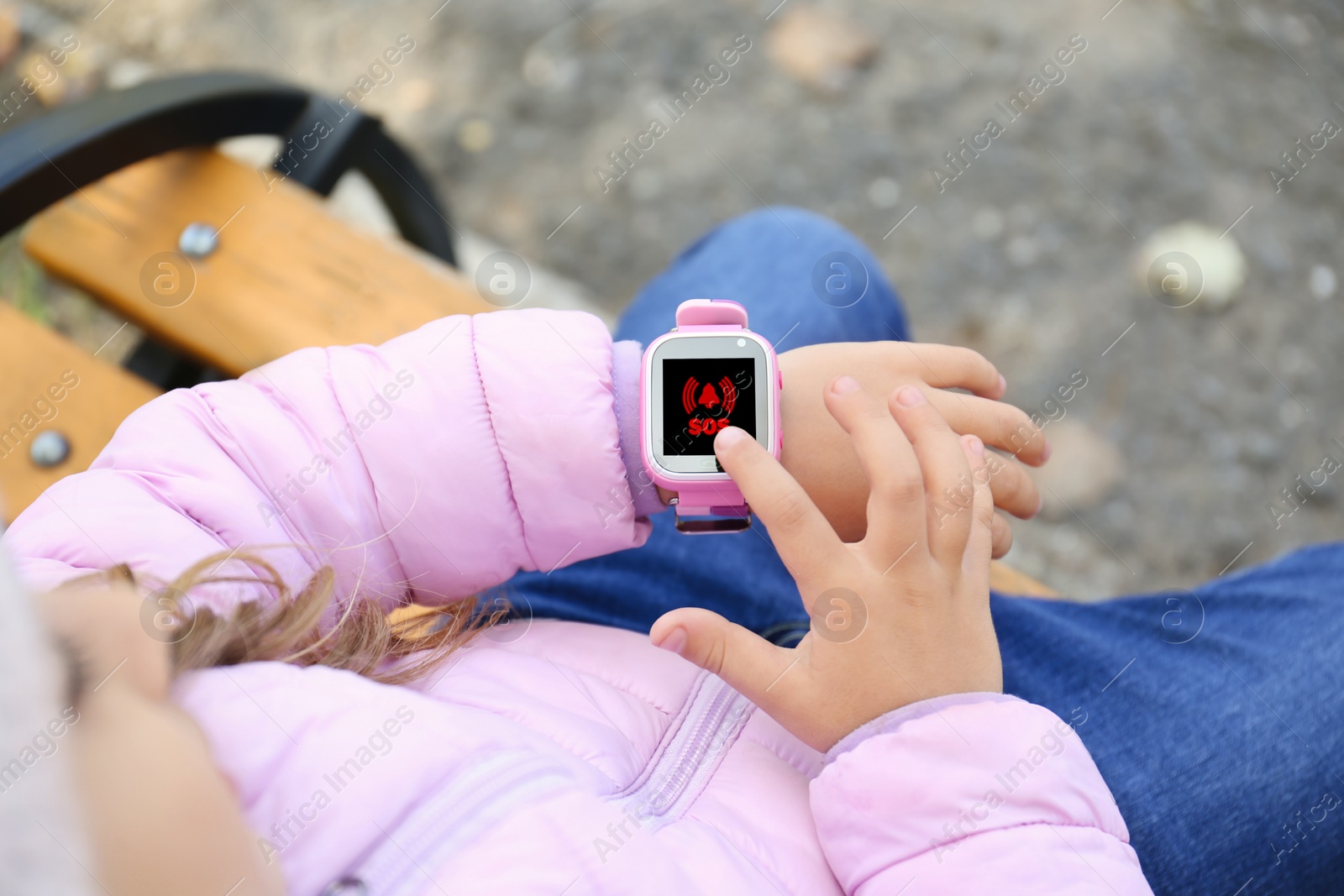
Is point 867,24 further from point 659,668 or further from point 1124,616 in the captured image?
point 659,668

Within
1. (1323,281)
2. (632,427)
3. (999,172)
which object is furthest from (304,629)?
(1323,281)

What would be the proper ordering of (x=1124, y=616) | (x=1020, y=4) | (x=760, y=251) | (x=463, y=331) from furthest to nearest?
(x=1020, y=4), (x=760, y=251), (x=1124, y=616), (x=463, y=331)

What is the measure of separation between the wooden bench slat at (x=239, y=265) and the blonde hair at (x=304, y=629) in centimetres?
40

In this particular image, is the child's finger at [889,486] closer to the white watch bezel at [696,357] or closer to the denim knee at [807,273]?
the white watch bezel at [696,357]

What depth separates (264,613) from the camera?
0.60 meters

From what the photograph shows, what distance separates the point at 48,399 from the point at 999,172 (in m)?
1.46

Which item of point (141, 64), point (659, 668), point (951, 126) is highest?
point (141, 64)

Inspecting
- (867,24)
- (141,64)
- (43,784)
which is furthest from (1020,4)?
(43,784)

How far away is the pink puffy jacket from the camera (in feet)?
1.77

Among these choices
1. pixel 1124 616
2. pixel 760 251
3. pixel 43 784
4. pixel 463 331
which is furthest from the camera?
pixel 760 251

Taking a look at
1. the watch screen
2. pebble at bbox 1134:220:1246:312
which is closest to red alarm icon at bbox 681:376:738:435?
the watch screen

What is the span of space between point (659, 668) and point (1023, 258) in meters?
1.13

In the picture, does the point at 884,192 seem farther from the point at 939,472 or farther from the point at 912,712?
the point at 912,712

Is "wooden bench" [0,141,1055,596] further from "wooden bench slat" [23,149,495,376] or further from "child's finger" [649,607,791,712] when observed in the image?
"child's finger" [649,607,791,712]
